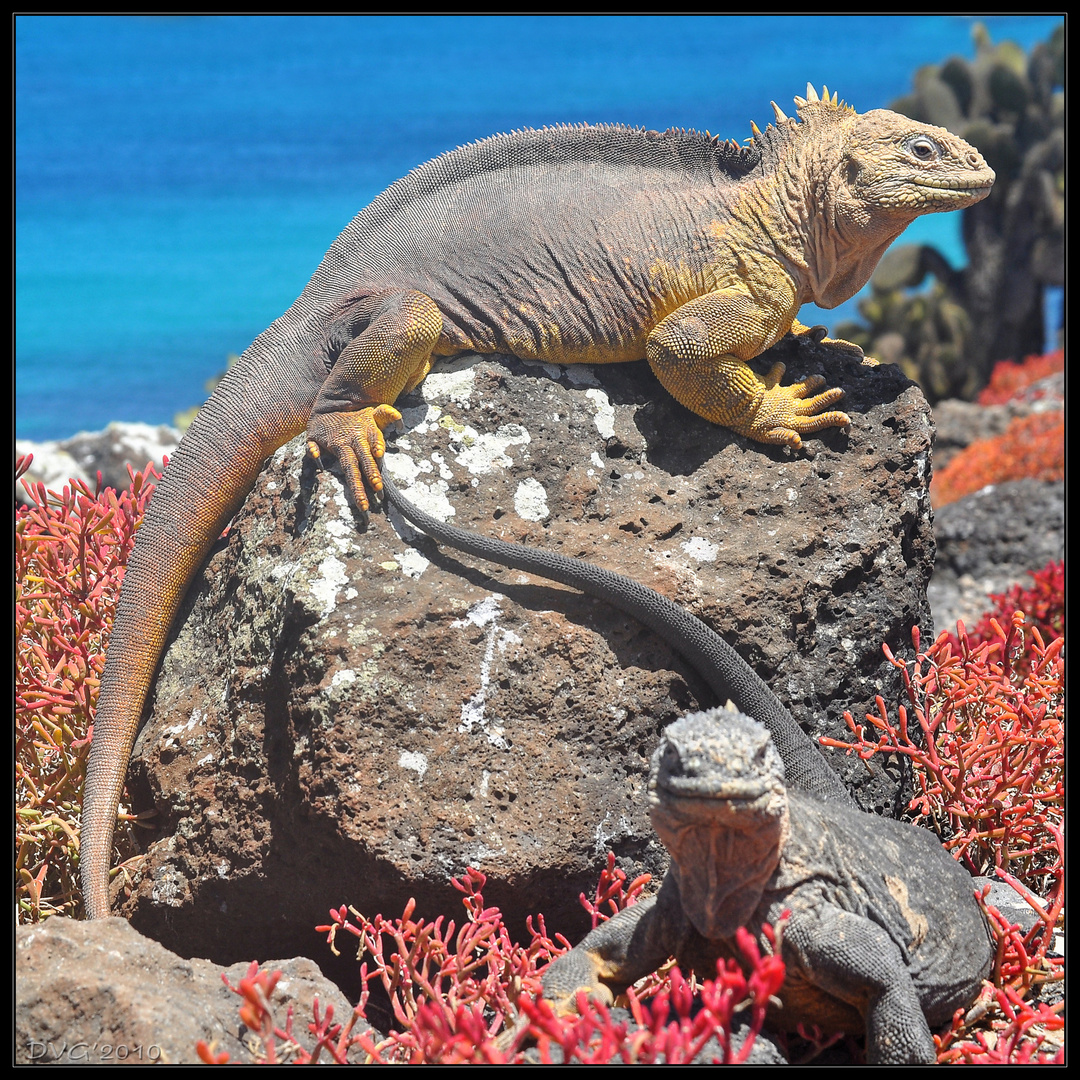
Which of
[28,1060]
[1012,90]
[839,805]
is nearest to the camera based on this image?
[28,1060]

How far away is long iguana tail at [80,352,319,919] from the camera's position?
3.82 m

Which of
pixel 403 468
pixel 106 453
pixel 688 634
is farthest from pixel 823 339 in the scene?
pixel 106 453

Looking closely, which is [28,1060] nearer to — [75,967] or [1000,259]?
[75,967]

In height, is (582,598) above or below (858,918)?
above

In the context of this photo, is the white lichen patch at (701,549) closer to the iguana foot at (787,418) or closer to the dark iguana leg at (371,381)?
the iguana foot at (787,418)

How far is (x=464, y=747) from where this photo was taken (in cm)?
321

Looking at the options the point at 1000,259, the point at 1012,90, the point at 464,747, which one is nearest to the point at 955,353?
the point at 1000,259

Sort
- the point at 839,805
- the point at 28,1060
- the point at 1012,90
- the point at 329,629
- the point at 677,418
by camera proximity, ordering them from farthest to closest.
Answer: the point at 1012,90 → the point at 677,418 → the point at 329,629 → the point at 839,805 → the point at 28,1060

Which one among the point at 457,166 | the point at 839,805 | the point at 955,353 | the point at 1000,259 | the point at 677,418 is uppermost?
the point at 1000,259

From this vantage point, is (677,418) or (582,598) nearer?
(582,598)

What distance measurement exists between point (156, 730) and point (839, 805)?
236 cm

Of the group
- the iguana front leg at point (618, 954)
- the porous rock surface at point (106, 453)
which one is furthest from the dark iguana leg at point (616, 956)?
the porous rock surface at point (106, 453)

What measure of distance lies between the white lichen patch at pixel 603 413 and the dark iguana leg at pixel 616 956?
1.72m

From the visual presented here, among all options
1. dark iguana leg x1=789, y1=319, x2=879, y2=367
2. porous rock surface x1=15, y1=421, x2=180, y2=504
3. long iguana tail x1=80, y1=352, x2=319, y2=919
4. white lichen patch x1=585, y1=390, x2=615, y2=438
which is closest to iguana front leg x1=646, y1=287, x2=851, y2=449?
white lichen patch x1=585, y1=390, x2=615, y2=438
